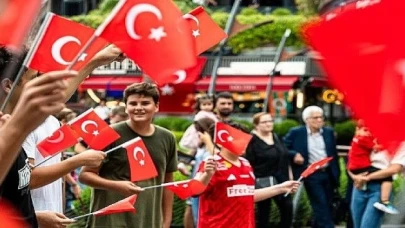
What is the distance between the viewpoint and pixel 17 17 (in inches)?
144

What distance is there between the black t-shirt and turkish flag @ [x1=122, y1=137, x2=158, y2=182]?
7.61 ft

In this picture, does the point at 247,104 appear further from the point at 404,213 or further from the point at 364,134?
the point at 404,213

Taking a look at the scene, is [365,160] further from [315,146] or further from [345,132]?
[345,132]

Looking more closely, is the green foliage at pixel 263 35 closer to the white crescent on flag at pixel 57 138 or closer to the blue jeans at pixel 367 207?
the blue jeans at pixel 367 207

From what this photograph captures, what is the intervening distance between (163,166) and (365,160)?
3.44 m

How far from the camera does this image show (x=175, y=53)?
12.7 feet

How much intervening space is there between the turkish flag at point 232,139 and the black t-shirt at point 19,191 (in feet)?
12.5

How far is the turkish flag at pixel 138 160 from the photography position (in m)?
7.06

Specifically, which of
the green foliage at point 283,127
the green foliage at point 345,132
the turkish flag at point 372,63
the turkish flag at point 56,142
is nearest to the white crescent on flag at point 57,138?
the turkish flag at point 56,142

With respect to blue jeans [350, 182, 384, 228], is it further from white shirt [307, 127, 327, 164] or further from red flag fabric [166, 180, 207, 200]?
red flag fabric [166, 180, 207, 200]

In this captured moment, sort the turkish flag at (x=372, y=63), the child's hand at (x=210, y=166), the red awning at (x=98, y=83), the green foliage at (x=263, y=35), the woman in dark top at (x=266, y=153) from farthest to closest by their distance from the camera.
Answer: the green foliage at (x=263, y=35) → the red awning at (x=98, y=83) → the woman in dark top at (x=266, y=153) → the child's hand at (x=210, y=166) → the turkish flag at (x=372, y=63)

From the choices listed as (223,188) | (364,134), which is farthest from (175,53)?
(364,134)

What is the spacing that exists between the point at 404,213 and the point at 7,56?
170cm

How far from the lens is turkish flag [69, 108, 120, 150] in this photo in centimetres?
713
